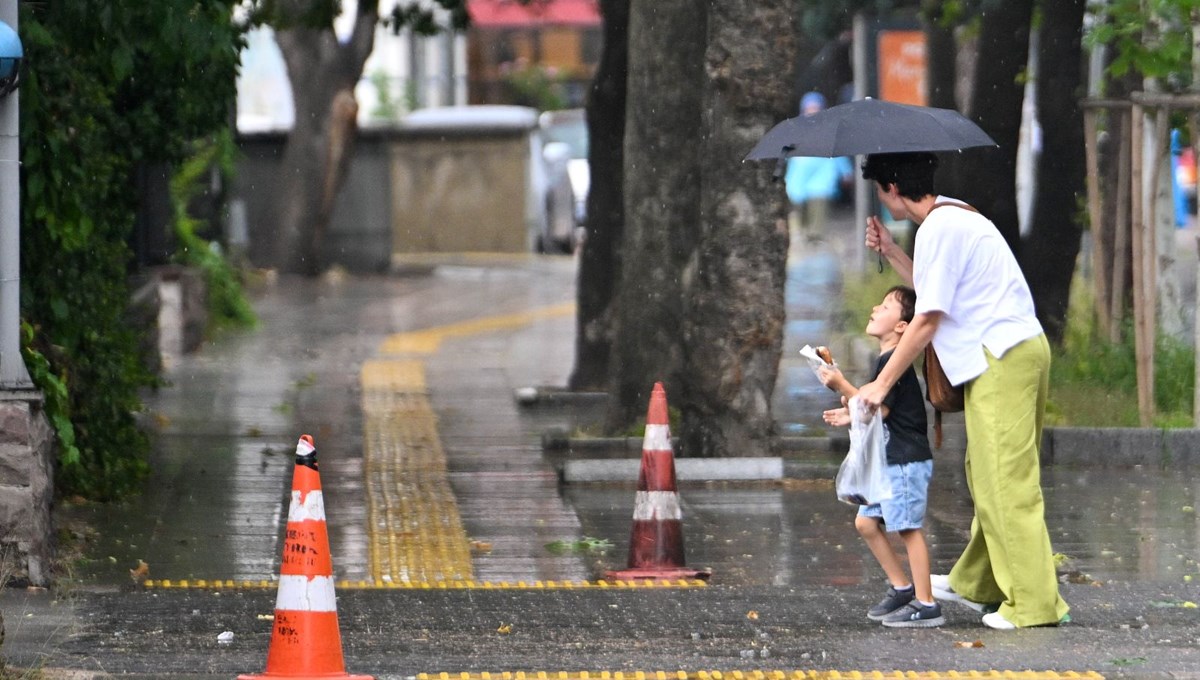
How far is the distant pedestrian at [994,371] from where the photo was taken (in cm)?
694

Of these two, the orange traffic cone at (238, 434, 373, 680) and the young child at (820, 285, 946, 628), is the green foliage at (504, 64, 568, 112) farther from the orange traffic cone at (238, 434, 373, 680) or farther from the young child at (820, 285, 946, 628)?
the orange traffic cone at (238, 434, 373, 680)

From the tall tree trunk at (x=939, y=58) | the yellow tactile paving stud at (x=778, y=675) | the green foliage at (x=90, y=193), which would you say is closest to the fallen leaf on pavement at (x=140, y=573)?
the green foliage at (x=90, y=193)

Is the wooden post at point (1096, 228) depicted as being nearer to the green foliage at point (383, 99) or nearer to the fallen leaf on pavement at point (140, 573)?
the fallen leaf on pavement at point (140, 573)

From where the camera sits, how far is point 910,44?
23.0m

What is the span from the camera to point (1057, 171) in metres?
14.7

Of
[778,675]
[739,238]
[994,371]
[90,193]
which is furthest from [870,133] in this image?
[90,193]

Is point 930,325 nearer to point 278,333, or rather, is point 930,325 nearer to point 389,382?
point 389,382

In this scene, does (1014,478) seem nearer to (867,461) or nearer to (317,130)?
(867,461)

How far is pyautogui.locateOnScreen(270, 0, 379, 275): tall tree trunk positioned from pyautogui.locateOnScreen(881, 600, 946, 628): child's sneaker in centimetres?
2062

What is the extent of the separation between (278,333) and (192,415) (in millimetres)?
6274

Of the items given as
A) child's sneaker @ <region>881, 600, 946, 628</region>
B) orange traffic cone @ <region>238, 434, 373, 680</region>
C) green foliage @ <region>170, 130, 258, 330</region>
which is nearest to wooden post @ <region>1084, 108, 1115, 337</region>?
child's sneaker @ <region>881, 600, 946, 628</region>

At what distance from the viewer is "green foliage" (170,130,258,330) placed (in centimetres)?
1941

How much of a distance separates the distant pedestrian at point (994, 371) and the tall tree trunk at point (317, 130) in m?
20.6

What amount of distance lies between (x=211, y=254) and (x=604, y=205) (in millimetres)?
7143
